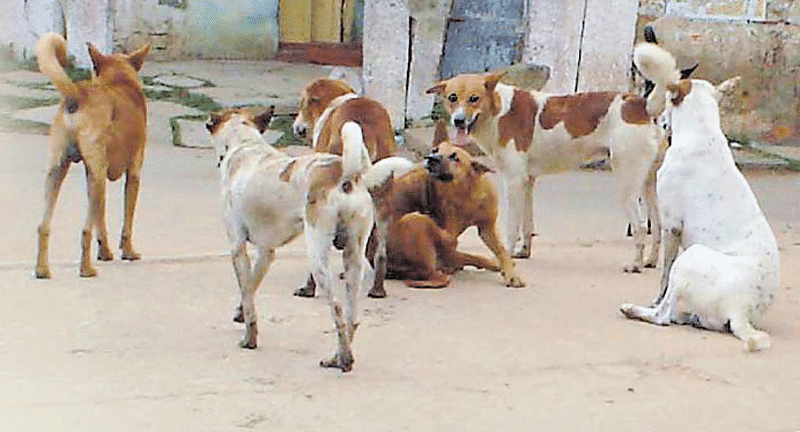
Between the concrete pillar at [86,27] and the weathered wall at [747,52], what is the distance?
13.3ft

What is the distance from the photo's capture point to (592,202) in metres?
7.86

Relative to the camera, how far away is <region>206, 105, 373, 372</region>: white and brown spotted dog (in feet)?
13.6

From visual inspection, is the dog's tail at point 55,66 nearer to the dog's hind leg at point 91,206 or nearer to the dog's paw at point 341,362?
the dog's hind leg at point 91,206

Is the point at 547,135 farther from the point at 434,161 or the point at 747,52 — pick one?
the point at 747,52

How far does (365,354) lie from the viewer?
4520 mm

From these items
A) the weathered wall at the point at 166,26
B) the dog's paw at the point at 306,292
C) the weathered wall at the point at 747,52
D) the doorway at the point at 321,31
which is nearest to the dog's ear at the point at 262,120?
the dog's paw at the point at 306,292

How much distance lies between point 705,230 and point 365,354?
1.60m

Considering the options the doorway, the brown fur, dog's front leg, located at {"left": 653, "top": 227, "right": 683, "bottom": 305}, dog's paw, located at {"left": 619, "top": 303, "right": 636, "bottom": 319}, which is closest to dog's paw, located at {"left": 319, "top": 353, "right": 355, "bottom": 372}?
dog's paw, located at {"left": 619, "top": 303, "right": 636, "bottom": 319}

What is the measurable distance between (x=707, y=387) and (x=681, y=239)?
1.12m

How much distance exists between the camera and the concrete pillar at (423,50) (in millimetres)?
9281

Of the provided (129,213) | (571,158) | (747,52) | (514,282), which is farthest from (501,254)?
(747,52)

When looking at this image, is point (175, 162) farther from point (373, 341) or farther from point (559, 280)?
point (373, 341)

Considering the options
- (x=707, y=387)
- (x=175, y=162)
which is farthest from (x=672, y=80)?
(x=175, y=162)

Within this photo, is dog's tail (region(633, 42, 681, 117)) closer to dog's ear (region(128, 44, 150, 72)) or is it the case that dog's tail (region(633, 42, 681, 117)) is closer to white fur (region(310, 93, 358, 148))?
white fur (region(310, 93, 358, 148))
